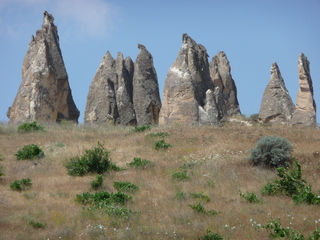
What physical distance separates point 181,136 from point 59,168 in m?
5.83

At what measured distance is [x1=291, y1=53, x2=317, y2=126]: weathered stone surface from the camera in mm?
33844

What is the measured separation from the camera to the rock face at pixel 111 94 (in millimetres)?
35156

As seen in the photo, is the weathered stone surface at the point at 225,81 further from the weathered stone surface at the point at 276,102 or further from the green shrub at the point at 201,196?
the green shrub at the point at 201,196

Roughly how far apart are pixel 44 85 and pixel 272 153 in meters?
16.2

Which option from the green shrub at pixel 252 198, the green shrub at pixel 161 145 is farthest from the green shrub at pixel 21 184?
the green shrub at pixel 161 145

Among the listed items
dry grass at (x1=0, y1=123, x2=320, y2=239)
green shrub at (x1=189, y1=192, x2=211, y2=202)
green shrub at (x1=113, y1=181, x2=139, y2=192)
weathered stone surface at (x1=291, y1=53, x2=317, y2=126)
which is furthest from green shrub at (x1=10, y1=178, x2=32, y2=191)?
weathered stone surface at (x1=291, y1=53, x2=317, y2=126)

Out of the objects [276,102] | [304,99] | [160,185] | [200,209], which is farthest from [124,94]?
[200,209]

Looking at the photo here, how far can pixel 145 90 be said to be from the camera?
37.3 m

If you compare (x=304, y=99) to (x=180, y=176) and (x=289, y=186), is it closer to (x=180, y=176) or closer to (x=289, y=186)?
(x=180, y=176)

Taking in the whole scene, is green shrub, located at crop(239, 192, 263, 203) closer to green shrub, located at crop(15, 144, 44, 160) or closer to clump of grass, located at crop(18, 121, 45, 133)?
green shrub, located at crop(15, 144, 44, 160)

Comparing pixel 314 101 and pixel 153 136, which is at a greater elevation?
pixel 314 101

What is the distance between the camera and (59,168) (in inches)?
688

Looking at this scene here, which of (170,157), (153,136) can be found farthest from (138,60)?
(170,157)

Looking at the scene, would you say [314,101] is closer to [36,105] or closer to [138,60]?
[138,60]
